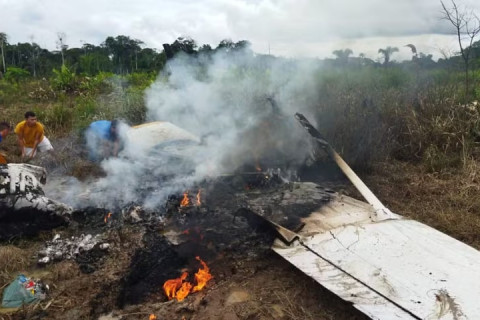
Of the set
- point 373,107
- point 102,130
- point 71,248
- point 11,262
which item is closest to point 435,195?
point 373,107

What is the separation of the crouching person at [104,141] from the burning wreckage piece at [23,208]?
8.21 feet

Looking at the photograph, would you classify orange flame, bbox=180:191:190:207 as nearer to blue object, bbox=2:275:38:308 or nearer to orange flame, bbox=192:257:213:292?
orange flame, bbox=192:257:213:292

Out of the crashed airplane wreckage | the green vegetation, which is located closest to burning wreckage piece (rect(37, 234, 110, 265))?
the crashed airplane wreckage

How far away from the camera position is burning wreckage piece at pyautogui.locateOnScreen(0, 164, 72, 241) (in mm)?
4676

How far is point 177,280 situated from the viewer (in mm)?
3787

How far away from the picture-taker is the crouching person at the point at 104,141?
7.48 meters

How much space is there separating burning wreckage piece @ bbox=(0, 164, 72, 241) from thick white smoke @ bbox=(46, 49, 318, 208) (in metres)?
Result: 0.63

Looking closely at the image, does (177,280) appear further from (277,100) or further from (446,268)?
(277,100)

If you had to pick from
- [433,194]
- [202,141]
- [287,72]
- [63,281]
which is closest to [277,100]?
[287,72]

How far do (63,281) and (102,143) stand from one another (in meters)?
4.19

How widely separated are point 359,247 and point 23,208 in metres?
4.12

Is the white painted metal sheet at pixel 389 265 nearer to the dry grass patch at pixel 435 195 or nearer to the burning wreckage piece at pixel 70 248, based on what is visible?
the dry grass patch at pixel 435 195

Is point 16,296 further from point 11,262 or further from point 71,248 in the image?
point 71,248

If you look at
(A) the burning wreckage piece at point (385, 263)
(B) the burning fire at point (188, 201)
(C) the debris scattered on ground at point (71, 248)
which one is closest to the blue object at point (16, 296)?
(C) the debris scattered on ground at point (71, 248)
